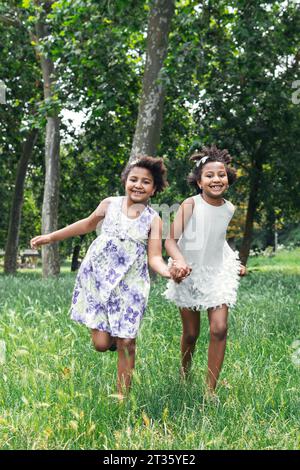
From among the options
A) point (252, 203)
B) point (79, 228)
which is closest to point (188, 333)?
point (79, 228)

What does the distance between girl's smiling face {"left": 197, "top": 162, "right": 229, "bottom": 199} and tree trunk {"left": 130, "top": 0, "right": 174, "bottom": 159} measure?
246 inches

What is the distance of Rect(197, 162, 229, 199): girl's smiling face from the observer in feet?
14.4

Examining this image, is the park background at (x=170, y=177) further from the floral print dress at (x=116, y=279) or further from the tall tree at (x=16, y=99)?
the floral print dress at (x=116, y=279)

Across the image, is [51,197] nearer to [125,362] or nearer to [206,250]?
[206,250]

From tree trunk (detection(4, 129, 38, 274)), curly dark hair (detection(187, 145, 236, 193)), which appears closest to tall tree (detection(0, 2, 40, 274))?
tree trunk (detection(4, 129, 38, 274))

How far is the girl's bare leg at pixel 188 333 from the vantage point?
4531mm

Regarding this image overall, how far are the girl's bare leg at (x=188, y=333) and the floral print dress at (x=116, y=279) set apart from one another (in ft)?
1.58

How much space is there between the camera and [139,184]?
4211 millimetres

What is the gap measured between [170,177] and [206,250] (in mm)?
11875
